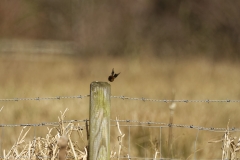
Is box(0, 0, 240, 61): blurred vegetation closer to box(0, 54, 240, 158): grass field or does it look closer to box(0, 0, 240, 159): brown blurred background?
box(0, 0, 240, 159): brown blurred background

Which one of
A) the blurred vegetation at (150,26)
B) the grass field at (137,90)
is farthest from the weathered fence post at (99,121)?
the blurred vegetation at (150,26)

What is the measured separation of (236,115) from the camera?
20.4 ft

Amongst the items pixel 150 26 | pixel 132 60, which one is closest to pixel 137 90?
pixel 132 60

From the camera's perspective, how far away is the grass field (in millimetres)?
5324

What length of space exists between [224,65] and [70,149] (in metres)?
9.89

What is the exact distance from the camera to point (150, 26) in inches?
736

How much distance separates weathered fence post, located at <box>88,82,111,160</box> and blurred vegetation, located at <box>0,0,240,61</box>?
10.6m

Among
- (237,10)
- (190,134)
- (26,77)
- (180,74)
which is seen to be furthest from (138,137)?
(237,10)

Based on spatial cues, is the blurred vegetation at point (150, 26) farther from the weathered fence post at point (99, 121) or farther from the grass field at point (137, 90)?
the weathered fence post at point (99, 121)

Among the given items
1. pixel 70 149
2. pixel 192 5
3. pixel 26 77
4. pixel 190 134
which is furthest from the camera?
pixel 192 5

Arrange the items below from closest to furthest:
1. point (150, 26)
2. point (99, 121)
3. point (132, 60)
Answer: point (99, 121) < point (132, 60) < point (150, 26)

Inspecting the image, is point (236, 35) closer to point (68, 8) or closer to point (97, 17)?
point (97, 17)

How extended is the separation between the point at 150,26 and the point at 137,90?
376 inches

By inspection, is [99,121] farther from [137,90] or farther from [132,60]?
[132,60]
